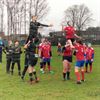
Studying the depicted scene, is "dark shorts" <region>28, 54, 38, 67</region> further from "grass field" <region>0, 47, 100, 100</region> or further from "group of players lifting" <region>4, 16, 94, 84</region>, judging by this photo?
"grass field" <region>0, 47, 100, 100</region>

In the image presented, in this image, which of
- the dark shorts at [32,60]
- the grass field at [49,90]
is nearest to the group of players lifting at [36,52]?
the dark shorts at [32,60]

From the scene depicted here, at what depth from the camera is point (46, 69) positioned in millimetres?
24172

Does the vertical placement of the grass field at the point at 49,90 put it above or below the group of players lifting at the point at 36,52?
below

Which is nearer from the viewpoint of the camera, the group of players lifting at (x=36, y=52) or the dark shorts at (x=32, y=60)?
the dark shorts at (x=32, y=60)

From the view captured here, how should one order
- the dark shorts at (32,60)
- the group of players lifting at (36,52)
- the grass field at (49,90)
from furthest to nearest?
the group of players lifting at (36,52) → the dark shorts at (32,60) → the grass field at (49,90)

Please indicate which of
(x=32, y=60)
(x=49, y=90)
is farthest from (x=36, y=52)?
(x=49, y=90)

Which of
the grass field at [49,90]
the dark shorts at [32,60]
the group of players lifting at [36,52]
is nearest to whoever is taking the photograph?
the grass field at [49,90]

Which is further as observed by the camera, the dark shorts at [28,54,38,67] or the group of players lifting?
the group of players lifting

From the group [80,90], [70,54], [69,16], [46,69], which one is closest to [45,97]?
[80,90]

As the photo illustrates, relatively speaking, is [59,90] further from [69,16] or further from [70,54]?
→ [69,16]

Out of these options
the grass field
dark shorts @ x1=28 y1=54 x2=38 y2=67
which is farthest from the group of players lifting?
the grass field

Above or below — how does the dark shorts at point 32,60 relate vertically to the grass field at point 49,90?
above

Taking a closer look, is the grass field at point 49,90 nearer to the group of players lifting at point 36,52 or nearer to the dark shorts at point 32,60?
the group of players lifting at point 36,52

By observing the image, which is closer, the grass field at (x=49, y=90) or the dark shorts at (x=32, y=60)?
the grass field at (x=49, y=90)
